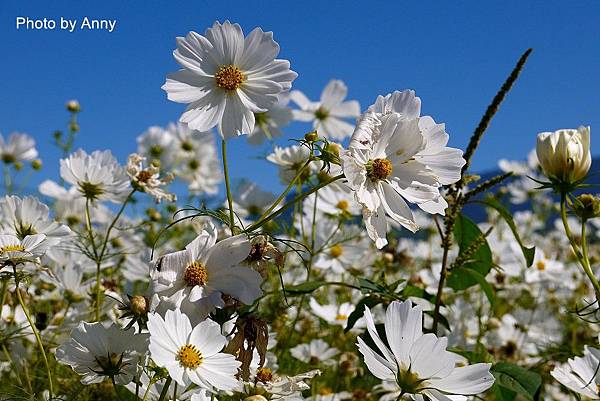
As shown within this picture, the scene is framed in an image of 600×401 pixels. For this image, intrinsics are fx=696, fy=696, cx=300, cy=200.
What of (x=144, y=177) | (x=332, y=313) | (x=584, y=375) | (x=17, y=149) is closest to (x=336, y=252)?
(x=332, y=313)

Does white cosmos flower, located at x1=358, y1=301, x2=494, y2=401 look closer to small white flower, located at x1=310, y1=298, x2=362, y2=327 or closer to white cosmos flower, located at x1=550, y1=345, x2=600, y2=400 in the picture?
white cosmos flower, located at x1=550, y1=345, x2=600, y2=400

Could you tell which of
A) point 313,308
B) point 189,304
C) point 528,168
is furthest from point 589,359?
point 528,168

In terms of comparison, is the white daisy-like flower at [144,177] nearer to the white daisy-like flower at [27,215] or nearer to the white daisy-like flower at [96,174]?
the white daisy-like flower at [96,174]

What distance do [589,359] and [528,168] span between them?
2451mm

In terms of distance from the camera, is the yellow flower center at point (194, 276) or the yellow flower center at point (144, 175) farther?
the yellow flower center at point (144, 175)

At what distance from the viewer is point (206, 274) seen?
1.88ft

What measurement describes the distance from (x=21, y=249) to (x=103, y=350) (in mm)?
143

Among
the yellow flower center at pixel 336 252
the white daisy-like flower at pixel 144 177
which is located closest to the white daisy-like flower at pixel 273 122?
the yellow flower center at pixel 336 252

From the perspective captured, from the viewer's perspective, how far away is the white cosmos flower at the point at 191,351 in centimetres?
54

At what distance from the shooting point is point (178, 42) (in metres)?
0.64

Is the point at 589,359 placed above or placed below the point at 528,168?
below

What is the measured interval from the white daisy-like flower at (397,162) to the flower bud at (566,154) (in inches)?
5.8

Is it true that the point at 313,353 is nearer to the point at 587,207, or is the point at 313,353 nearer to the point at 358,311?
the point at 358,311

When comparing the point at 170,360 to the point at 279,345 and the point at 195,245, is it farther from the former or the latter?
the point at 279,345
